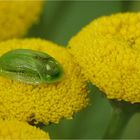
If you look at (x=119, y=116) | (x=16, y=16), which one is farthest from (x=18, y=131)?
(x=16, y=16)

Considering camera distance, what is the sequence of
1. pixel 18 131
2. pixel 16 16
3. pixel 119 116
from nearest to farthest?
pixel 18 131 → pixel 119 116 → pixel 16 16

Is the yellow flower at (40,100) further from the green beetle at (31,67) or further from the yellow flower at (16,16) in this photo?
the yellow flower at (16,16)

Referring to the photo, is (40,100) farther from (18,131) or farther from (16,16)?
(16,16)

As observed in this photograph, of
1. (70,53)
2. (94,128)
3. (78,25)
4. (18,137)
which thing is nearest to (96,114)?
(94,128)

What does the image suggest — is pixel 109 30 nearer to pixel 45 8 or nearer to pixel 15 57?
pixel 15 57

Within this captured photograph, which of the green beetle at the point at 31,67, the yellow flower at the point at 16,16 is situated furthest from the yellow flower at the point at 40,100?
the yellow flower at the point at 16,16

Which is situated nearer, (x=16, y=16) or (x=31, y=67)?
(x=31, y=67)
